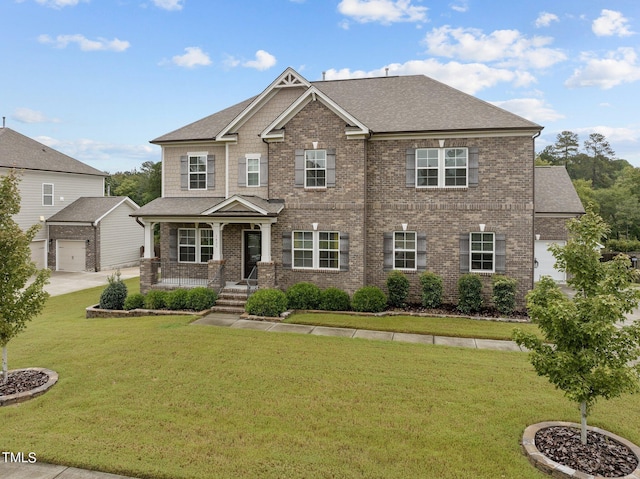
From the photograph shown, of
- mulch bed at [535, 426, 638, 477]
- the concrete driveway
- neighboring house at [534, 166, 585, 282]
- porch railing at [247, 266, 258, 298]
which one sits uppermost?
neighboring house at [534, 166, 585, 282]

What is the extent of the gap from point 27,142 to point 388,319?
30.6 metres

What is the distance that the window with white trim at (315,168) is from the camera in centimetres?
1549

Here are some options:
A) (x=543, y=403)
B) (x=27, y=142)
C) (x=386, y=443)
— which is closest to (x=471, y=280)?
(x=543, y=403)

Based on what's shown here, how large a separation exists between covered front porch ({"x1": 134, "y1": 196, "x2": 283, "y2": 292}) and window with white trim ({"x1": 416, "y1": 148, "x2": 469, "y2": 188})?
574 cm

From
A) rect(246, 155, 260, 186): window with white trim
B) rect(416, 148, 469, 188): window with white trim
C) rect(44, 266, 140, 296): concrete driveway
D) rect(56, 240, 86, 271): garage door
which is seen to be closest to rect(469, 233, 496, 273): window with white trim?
rect(416, 148, 469, 188): window with white trim

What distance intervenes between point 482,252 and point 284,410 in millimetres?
10883

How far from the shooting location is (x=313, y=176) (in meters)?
15.6

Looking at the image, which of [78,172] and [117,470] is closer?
[117,470]

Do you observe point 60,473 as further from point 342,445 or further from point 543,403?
point 543,403

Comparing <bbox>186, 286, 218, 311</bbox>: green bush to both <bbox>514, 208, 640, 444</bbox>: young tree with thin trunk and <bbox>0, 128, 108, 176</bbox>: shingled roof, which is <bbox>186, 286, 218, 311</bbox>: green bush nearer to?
<bbox>514, 208, 640, 444</bbox>: young tree with thin trunk

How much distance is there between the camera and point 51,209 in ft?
91.2

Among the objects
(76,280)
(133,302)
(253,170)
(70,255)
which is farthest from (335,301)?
(70,255)

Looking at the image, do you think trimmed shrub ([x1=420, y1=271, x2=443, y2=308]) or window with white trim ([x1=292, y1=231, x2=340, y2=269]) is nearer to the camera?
trimmed shrub ([x1=420, y1=271, x2=443, y2=308])

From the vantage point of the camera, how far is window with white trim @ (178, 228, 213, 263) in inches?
679
